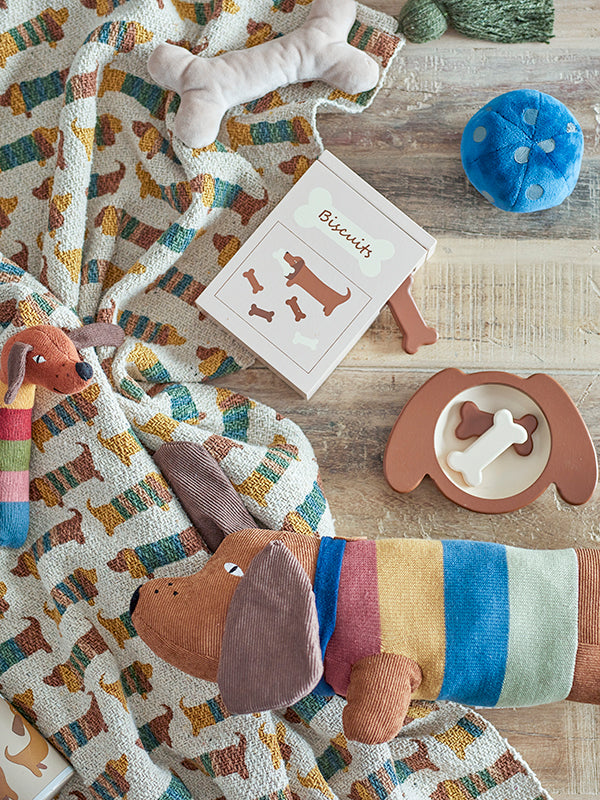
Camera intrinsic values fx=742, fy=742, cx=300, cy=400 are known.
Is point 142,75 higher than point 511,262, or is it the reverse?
A: point 142,75

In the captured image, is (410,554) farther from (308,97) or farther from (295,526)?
(308,97)

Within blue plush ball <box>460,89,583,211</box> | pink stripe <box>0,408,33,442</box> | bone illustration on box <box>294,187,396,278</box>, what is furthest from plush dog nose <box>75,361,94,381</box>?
blue plush ball <box>460,89,583,211</box>

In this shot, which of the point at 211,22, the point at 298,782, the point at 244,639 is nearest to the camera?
the point at 244,639

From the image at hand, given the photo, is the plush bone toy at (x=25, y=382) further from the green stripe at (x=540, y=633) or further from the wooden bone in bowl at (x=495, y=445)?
A: the green stripe at (x=540, y=633)

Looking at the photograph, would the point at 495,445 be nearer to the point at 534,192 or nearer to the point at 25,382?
the point at 534,192

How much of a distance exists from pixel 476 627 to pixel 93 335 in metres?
0.57

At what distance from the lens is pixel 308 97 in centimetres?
106

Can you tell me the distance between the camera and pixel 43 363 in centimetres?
87

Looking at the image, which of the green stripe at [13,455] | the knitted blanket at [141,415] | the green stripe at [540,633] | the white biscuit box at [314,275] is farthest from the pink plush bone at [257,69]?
A: the green stripe at [540,633]

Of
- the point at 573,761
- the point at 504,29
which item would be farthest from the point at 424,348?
the point at 573,761

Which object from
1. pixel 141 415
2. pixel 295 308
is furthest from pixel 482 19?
pixel 141 415

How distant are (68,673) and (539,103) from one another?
3.17 feet

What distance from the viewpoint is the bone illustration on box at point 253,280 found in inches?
39.8

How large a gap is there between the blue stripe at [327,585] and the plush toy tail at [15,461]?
40cm
